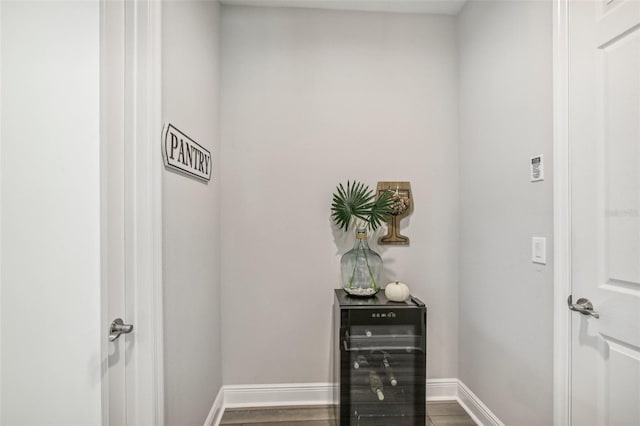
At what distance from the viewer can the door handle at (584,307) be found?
46.4 inches

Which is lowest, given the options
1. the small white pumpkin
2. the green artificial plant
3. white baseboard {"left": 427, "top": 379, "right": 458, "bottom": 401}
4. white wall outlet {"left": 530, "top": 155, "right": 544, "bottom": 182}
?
white baseboard {"left": 427, "top": 379, "right": 458, "bottom": 401}

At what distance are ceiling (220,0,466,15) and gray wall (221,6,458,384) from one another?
1.6 inches

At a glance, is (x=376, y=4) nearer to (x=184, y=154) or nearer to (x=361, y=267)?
(x=184, y=154)

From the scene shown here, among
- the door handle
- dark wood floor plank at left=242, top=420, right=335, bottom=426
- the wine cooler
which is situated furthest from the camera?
dark wood floor plank at left=242, top=420, right=335, bottom=426

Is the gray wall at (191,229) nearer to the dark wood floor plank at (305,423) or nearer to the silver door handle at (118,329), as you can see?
the silver door handle at (118,329)

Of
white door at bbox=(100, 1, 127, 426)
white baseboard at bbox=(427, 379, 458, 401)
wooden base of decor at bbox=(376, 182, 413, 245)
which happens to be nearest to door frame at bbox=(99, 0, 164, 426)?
white door at bbox=(100, 1, 127, 426)

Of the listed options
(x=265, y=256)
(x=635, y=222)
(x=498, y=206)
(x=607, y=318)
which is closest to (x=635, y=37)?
(x=635, y=222)

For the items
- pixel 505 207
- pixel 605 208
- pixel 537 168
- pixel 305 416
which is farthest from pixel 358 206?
pixel 305 416

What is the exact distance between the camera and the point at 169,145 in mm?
1219

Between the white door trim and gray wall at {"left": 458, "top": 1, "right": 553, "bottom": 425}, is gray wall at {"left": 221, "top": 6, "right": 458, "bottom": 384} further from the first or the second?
the white door trim

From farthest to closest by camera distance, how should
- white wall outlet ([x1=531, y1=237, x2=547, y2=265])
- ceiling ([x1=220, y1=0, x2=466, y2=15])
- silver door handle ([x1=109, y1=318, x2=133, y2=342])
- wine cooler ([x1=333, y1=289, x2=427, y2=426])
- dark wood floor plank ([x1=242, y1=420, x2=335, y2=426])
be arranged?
ceiling ([x1=220, y1=0, x2=466, y2=15]) → dark wood floor plank ([x1=242, y1=420, x2=335, y2=426]) → wine cooler ([x1=333, y1=289, x2=427, y2=426]) → white wall outlet ([x1=531, y1=237, x2=547, y2=265]) → silver door handle ([x1=109, y1=318, x2=133, y2=342])

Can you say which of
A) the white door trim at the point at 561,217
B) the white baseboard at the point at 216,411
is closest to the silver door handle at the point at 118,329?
the white baseboard at the point at 216,411

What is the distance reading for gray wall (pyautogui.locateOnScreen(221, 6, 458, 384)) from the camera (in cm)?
204

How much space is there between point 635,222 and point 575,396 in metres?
0.75
